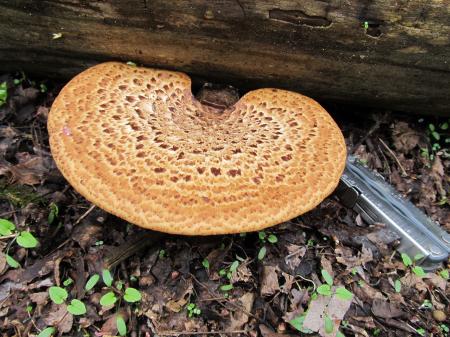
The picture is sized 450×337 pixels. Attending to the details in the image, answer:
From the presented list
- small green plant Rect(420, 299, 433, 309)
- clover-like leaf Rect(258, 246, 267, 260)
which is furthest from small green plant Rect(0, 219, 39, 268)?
small green plant Rect(420, 299, 433, 309)

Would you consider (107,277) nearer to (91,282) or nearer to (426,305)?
(91,282)

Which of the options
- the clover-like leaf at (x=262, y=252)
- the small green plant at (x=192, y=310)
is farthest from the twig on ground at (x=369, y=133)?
the small green plant at (x=192, y=310)

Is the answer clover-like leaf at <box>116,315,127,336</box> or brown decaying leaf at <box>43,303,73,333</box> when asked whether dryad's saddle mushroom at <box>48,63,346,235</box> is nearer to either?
clover-like leaf at <box>116,315,127,336</box>

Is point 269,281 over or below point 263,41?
below

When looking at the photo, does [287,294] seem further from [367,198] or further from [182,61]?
[182,61]

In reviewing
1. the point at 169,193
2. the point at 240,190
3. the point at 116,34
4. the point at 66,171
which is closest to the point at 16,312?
the point at 66,171

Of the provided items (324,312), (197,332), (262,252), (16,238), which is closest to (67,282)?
(16,238)

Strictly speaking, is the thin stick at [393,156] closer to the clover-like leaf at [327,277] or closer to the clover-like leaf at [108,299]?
the clover-like leaf at [327,277]
